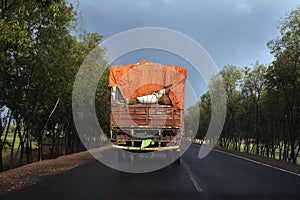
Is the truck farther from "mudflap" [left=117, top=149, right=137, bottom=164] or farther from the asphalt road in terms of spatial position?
the asphalt road

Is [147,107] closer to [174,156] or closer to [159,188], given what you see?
[174,156]

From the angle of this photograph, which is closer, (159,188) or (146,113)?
(159,188)

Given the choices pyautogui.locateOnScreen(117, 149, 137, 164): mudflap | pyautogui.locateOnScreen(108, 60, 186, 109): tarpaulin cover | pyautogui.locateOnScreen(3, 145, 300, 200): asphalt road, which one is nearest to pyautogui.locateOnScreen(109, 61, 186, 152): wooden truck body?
pyautogui.locateOnScreen(108, 60, 186, 109): tarpaulin cover

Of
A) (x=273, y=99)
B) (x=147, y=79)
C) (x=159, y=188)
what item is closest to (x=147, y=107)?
(x=147, y=79)

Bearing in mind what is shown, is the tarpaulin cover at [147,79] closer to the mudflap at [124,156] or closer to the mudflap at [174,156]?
the mudflap at [174,156]

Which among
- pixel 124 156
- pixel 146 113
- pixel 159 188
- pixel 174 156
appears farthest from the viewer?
pixel 174 156

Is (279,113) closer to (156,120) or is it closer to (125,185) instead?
(156,120)

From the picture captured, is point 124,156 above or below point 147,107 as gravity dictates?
below

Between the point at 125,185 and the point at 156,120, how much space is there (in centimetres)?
353

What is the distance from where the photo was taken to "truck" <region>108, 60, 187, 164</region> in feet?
37.7

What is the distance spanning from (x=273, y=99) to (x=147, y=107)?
2762 centimetres

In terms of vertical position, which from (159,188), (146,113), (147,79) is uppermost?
(147,79)

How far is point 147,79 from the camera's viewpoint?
11984mm

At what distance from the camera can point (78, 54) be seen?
19609mm
